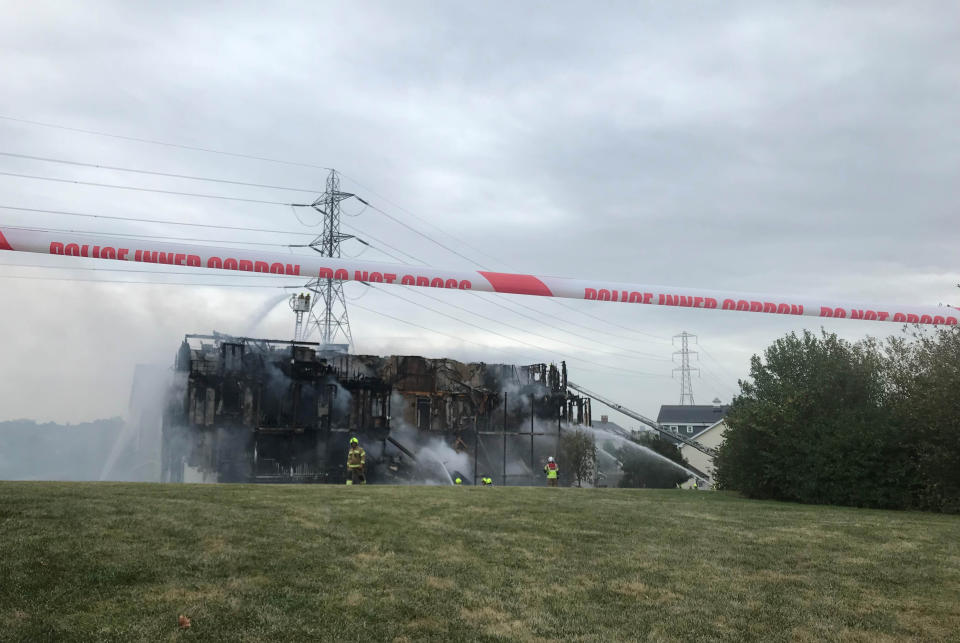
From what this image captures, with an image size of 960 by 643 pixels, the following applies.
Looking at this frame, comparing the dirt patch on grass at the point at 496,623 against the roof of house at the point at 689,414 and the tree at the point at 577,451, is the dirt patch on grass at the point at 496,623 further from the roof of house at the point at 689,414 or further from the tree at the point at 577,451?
the roof of house at the point at 689,414

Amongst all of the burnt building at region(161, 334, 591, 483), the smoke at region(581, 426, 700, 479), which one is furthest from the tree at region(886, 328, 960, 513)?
the smoke at region(581, 426, 700, 479)

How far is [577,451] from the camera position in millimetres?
61500

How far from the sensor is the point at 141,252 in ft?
24.6

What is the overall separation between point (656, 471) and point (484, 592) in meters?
59.6

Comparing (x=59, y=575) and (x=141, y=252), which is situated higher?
(x=141, y=252)

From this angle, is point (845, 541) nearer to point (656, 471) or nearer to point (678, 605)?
point (678, 605)

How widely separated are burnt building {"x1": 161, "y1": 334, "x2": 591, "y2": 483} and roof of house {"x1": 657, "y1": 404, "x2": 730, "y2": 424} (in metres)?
56.2

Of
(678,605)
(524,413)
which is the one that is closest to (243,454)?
(524,413)

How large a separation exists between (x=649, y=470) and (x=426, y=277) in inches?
2402

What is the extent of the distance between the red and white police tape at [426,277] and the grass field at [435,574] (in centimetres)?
360

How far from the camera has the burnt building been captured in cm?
4675

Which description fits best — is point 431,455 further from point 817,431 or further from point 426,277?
point 426,277

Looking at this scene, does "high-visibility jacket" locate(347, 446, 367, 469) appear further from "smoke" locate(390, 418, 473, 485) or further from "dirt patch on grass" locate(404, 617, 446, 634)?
"smoke" locate(390, 418, 473, 485)

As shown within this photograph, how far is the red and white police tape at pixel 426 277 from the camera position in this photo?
7.32 m
